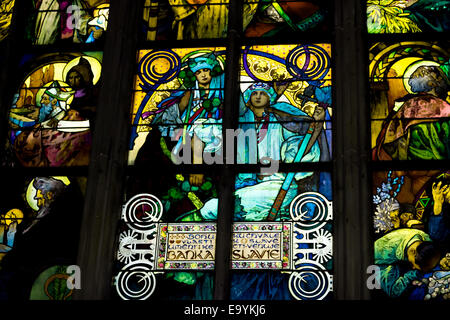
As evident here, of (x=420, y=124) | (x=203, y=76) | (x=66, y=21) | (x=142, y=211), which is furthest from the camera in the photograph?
(x=66, y=21)

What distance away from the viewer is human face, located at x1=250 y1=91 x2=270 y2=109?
332 inches

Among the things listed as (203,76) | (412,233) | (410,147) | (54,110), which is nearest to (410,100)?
(410,147)

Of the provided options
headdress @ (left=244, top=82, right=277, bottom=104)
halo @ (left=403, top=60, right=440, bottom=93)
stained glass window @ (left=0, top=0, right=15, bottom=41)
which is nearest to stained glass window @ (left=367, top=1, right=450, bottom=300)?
halo @ (left=403, top=60, right=440, bottom=93)

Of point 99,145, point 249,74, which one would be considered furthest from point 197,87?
point 99,145

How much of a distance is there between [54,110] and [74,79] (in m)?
0.35

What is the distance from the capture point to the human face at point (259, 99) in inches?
332

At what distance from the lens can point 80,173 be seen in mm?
8297

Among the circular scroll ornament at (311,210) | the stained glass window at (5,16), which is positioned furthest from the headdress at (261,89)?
the stained glass window at (5,16)

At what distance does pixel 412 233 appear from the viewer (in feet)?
25.3

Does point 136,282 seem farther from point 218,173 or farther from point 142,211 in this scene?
point 218,173

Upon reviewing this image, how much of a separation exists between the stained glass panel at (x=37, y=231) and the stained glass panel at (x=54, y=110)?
0.23 m

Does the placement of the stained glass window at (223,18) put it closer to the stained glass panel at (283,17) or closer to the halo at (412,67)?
the stained glass panel at (283,17)
